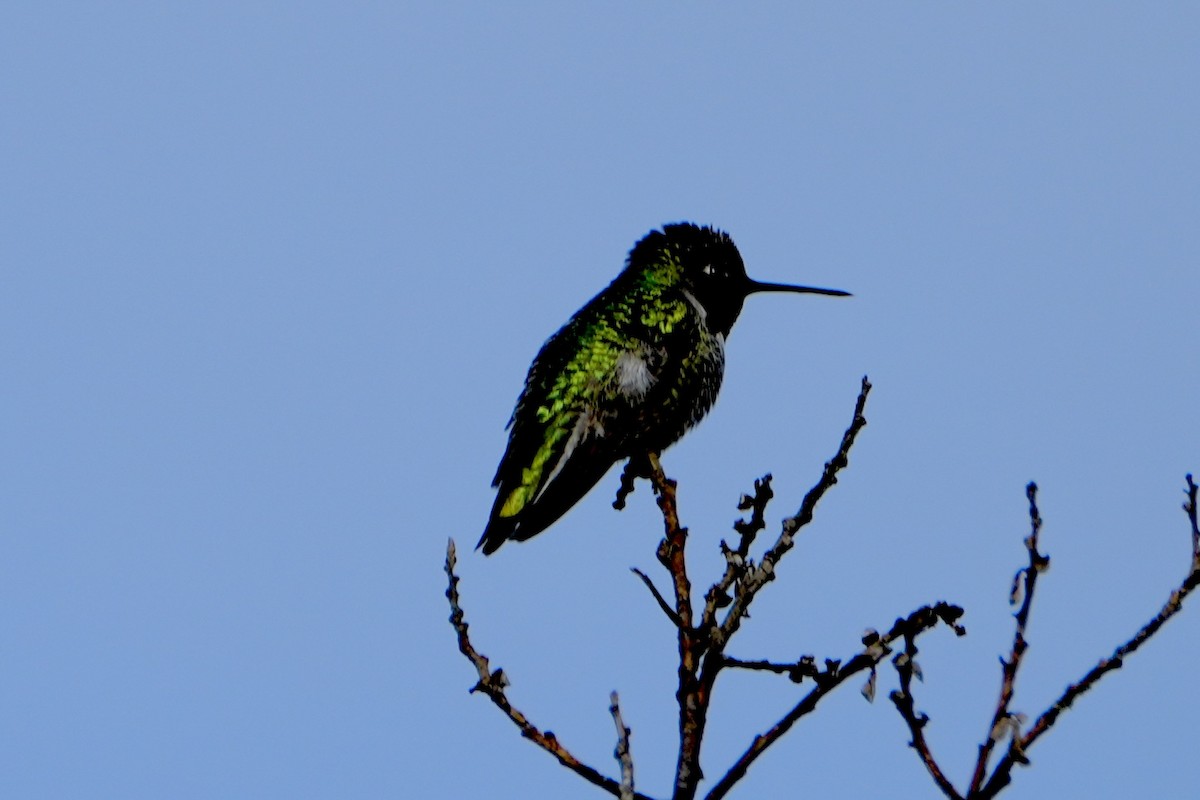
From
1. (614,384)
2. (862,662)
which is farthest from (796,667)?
(614,384)

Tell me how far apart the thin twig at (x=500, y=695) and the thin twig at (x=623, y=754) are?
22 cm

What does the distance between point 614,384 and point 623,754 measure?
391 centimetres

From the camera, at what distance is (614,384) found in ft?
21.8

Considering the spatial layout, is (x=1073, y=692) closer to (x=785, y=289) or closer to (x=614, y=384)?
(x=614, y=384)

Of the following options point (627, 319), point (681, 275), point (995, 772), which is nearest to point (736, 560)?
point (995, 772)

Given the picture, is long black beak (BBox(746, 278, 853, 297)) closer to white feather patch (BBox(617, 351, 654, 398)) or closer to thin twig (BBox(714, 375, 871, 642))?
white feather patch (BBox(617, 351, 654, 398))

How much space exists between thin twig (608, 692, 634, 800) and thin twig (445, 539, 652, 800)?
0.72ft

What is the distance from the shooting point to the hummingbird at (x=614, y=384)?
638 cm

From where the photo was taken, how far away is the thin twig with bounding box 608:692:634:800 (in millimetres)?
2680

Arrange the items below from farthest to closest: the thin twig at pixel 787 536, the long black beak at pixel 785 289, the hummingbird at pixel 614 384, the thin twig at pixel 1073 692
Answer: the long black beak at pixel 785 289 → the hummingbird at pixel 614 384 → the thin twig at pixel 787 536 → the thin twig at pixel 1073 692

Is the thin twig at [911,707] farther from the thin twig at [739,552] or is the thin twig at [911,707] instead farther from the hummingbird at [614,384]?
the hummingbird at [614,384]

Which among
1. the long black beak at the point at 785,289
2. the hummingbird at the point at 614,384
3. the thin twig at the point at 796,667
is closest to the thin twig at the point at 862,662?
the thin twig at the point at 796,667

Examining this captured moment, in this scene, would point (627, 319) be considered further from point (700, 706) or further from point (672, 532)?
point (700, 706)

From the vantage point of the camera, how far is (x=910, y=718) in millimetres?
2842
